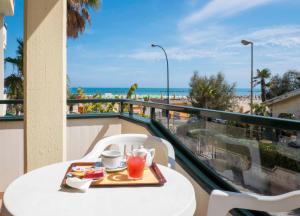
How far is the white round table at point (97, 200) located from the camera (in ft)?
3.24

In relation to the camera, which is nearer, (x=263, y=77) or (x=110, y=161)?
(x=110, y=161)

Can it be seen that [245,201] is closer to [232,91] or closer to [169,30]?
[232,91]

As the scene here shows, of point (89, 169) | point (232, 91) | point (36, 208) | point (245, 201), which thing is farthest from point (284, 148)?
point (232, 91)

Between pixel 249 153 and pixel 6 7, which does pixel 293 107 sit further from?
pixel 6 7

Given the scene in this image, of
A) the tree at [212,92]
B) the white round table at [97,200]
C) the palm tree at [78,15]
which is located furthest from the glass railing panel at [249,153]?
the tree at [212,92]

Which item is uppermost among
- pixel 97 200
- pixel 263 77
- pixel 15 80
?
pixel 263 77

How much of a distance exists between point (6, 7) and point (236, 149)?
5658 millimetres

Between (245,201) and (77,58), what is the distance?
4424 centimetres

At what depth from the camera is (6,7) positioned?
17.9 ft

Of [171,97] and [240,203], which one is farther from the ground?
[171,97]

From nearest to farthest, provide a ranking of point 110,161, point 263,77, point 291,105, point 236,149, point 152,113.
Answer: point 110,161
point 236,149
point 152,113
point 291,105
point 263,77

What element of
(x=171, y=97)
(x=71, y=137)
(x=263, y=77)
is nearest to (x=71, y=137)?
(x=71, y=137)

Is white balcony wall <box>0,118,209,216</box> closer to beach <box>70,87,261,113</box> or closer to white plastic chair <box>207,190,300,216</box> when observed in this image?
white plastic chair <box>207,190,300,216</box>

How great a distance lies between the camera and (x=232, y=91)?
2533cm
